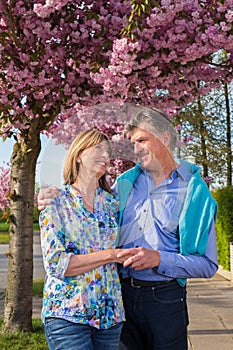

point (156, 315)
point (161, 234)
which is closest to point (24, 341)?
point (156, 315)

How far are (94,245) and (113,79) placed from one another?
278 centimetres

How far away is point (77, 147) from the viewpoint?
106 inches

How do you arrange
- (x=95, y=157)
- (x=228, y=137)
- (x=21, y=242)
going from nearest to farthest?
1. (x=95, y=157)
2. (x=21, y=242)
3. (x=228, y=137)

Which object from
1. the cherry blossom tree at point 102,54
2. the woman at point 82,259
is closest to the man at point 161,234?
the woman at point 82,259

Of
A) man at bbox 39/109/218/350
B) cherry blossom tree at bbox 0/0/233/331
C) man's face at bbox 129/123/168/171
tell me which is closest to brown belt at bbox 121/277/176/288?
man at bbox 39/109/218/350

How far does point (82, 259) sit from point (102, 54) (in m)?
3.25

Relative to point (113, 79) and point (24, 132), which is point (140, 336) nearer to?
point (113, 79)

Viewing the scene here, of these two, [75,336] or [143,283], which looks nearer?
[75,336]

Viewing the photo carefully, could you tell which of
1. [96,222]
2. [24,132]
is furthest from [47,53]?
[96,222]

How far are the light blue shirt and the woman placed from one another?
0.12m

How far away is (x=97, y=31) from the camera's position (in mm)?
5559

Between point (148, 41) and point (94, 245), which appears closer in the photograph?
point (94, 245)

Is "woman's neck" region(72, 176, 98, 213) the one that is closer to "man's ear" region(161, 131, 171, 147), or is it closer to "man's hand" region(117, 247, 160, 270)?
"man's hand" region(117, 247, 160, 270)

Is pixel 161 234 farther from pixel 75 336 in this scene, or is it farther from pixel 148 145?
pixel 75 336
